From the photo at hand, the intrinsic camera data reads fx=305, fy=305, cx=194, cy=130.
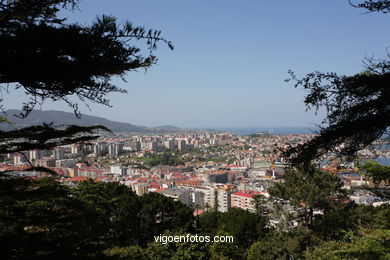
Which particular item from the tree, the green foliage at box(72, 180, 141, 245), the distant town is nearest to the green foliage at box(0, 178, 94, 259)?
the distant town

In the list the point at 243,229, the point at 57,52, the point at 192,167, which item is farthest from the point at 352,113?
the point at 192,167

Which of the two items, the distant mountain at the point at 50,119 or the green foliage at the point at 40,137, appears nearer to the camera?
the green foliage at the point at 40,137

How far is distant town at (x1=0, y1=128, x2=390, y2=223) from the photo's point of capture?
120 inches

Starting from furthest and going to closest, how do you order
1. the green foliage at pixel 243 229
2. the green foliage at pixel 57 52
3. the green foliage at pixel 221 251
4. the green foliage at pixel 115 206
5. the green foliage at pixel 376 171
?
the green foliage at pixel 243 229 → the green foliage at pixel 115 206 → the green foliage at pixel 221 251 → the green foliage at pixel 376 171 → the green foliage at pixel 57 52

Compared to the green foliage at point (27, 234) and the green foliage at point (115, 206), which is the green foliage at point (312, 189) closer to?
the green foliage at point (115, 206)

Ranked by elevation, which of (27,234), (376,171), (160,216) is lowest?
(160,216)

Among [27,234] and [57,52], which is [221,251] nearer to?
[27,234]

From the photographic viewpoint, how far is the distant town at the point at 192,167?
9.98 ft

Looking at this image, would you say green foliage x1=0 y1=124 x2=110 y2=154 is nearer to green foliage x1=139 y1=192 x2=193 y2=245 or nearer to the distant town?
the distant town

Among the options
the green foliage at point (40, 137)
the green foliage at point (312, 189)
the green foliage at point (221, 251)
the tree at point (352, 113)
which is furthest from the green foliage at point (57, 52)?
the green foliage at point (312, 189)

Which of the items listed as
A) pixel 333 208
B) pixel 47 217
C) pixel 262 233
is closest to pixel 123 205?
pixel 262 233

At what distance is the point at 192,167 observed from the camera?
175 ft

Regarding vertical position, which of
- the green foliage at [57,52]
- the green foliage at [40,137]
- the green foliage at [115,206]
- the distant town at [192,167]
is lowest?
the distant town at [192,167]

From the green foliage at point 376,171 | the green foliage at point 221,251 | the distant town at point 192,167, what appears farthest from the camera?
the green foliage at point 221,251
